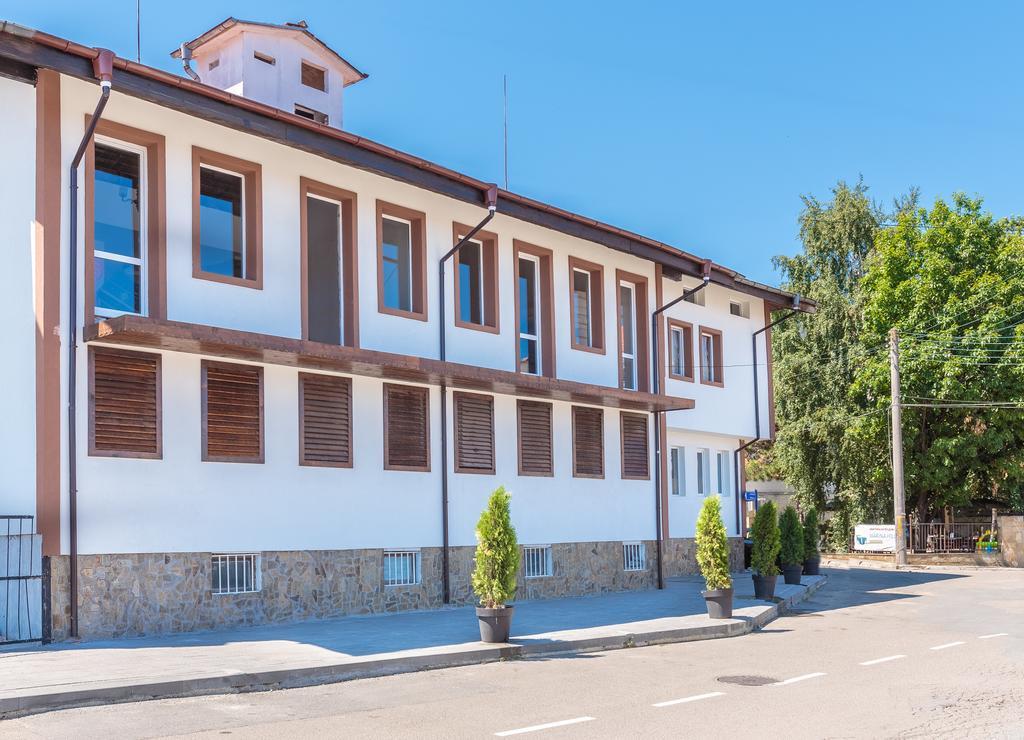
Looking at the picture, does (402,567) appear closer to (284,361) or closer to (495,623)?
(284,361)

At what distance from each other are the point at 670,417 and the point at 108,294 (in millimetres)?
15118

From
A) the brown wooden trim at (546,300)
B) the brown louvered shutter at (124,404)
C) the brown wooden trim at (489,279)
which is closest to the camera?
the brown louvered shutter at (124,404)

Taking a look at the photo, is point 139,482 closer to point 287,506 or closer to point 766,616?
point 287,506

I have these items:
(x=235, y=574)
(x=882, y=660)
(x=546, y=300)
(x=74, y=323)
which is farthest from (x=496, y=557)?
(x=546, y=300)

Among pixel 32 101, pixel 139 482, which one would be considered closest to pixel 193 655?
pixel 139 482

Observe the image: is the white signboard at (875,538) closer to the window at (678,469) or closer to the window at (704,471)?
the window at (704,471)

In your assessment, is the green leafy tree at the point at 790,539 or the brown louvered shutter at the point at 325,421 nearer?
the brown louvered shutter at the point at 325,421

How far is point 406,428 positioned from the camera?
19.2m

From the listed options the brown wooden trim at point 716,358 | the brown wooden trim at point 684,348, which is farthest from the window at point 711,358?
the brown wooden trim at point 684,348

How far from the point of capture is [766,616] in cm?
1852

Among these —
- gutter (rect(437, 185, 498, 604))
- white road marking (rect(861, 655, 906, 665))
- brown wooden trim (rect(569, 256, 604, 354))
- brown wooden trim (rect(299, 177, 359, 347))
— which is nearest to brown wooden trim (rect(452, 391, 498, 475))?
gutter (rect(437, 185, 498, 604))

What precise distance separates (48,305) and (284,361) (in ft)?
12.1

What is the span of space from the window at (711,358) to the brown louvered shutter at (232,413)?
14.6 metres

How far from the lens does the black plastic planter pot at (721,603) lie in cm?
1742
